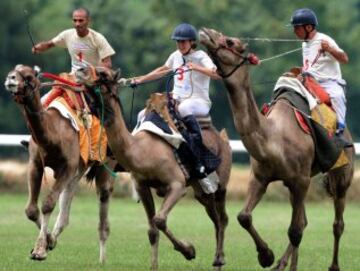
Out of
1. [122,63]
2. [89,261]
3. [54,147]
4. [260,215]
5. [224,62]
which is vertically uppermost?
[224,62]

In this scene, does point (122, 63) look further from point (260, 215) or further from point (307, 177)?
point (307, 177)

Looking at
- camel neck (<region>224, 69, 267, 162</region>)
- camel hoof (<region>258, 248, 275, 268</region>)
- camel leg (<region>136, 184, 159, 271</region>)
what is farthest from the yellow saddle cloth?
camel leg (<region>136, 184, 159, 271</region>)

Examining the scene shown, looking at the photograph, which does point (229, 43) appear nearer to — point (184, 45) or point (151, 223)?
point (184, 45)

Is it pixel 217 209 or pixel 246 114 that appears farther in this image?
pixel 217 209

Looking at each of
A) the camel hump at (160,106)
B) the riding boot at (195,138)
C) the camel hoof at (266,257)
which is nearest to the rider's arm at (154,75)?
the camel hump at (160,106)

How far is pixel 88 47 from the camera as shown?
1991 cm

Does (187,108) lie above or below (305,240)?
above

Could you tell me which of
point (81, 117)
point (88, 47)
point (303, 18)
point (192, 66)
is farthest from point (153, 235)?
point (88, 47)

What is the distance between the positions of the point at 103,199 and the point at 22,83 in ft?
A: 8.67

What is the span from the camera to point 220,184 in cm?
1838

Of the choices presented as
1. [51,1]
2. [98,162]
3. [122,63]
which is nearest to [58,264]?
[98,162]

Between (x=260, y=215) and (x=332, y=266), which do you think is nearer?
(x=332, y=266)

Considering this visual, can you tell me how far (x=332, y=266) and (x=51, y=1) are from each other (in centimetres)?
6570

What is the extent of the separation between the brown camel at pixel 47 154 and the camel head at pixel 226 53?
2759 mm
